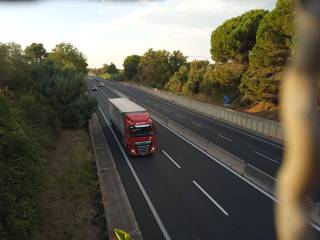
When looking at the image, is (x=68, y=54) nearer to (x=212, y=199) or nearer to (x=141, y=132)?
(x=141, y=132)

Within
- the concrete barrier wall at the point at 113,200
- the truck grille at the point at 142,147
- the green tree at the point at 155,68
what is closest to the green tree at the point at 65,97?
the concrete barrier wall at the point at 113,200

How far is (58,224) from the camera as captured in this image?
1666cm

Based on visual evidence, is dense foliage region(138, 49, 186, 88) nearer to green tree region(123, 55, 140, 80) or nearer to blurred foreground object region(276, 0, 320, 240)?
green tree region(123, 55, 140, 80)

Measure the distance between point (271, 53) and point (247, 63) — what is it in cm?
1899

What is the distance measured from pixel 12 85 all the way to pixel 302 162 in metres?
33.5

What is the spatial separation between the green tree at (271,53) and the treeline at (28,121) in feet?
80.6

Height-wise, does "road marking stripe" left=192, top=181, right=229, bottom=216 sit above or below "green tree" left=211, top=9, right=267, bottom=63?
below

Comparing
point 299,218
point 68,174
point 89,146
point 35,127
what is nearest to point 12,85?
point 35,127

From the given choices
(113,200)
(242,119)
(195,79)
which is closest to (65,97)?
(242,119)

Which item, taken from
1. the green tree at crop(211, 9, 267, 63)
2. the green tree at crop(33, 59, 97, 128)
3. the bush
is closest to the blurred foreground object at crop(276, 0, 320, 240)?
the bush

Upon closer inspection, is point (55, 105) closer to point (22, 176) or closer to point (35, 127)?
point (35, 127)

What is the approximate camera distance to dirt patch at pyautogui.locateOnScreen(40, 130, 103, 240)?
52.6 feet

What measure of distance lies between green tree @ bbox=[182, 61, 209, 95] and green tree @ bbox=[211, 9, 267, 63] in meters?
9.49

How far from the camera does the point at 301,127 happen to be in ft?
3.72
